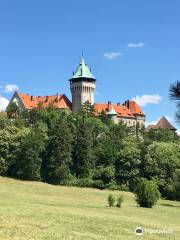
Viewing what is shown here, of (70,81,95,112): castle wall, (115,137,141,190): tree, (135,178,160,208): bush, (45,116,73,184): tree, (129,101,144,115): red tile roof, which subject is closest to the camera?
(135,178,160,208): bush

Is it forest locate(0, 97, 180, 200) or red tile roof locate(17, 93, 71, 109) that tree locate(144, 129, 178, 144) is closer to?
forest locate(0, 97, 180, 200)

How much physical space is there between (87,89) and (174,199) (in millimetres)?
81122

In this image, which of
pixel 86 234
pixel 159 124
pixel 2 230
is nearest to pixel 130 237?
pixel 86 234

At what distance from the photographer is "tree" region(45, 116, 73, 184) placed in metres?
75.8

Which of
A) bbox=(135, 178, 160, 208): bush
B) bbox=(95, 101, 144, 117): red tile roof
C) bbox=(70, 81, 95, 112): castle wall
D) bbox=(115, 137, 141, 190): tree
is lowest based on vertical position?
bbox=(135, 178, 160, 208): bush

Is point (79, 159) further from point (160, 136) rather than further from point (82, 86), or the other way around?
point (82, 86)

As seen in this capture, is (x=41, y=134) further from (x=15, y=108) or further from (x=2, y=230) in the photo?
(x=2, y=230)

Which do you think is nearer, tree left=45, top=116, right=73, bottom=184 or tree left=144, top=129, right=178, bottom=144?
tree left=45, top=116, right=73, bottom=184

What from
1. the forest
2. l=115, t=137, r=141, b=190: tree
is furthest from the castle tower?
l=115, t=137, r=141, b=190: tree

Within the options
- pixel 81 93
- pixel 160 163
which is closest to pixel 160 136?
pixel 160 163

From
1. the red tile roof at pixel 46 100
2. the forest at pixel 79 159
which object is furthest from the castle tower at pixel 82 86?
the forest at pixel 79 159

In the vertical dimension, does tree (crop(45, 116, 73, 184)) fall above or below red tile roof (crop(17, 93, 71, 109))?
below

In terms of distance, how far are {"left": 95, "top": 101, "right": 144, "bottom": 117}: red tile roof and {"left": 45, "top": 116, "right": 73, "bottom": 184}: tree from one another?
73104mm

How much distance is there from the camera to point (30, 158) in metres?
75.2
